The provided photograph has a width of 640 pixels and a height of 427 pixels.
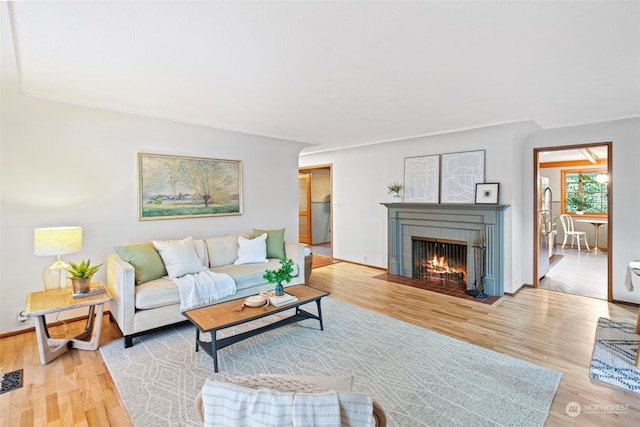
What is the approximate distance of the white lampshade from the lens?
9.08ft

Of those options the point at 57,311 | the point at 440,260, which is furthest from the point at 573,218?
the point at 57,311

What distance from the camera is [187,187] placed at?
412cm

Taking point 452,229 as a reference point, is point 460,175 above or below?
above

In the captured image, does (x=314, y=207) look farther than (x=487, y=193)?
Yes

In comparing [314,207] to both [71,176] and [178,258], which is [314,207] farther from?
[71,176]

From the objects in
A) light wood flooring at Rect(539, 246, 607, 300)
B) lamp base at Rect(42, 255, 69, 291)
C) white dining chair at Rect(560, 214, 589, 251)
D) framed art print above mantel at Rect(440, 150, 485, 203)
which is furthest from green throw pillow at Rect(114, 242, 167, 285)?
white dining chair at Rect(560, 214, 589, 251)

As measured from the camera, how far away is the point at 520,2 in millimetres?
1606

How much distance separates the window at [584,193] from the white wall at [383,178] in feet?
18.0

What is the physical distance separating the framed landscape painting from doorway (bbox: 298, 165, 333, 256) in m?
4.11

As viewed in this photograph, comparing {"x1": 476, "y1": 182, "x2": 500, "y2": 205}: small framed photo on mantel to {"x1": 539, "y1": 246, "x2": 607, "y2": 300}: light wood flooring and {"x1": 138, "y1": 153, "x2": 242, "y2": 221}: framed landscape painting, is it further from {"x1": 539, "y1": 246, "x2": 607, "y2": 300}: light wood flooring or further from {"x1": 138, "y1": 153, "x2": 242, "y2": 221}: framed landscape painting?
{"x1": 138, "y1": 153, "x2": 242, "y2": 221}: framed landscape painting

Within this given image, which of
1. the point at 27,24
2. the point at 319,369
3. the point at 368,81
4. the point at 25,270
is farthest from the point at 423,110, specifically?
the point at 25,270

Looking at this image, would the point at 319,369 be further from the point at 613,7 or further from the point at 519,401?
the point at 613,7

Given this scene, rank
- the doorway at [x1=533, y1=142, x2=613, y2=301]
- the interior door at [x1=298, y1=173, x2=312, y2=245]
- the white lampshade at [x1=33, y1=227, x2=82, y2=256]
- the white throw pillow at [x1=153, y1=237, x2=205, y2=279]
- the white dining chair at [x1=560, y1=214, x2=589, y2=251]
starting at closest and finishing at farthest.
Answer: the white lampshade at [x1=33, y1=227, x2=82, y2=256]
the white throw pillow at [x1=153, y1=237, x2=205, y2=279]
the doorway at [x1=533, y1=142, x2=613, y2=301]
the white dining chair at [x1=560, y1=214, x2=589, y2=251]
the interior door at [x1=298, y1=173, x2=312, y2=245]

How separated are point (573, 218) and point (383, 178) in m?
6.27
